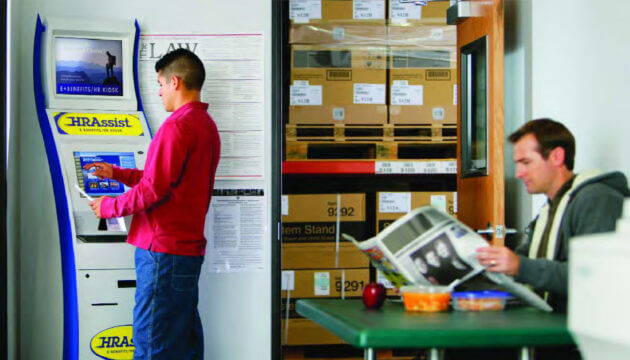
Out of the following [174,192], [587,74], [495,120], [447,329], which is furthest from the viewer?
[495,120]

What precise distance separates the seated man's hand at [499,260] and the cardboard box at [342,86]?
8.01 ft

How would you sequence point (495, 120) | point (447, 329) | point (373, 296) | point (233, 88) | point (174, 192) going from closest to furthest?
point (447, 329) < point (373, 296) < point (174, 192) < point (495, 120) < point (233, 88)

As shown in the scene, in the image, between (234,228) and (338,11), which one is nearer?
(234,228)

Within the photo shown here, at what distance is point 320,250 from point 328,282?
Answer: 0.20 meters

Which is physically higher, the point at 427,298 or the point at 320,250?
the point at 427,298

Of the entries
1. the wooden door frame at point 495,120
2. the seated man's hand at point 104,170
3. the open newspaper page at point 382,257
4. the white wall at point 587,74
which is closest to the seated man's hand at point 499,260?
the open newspaper page at point 382,257

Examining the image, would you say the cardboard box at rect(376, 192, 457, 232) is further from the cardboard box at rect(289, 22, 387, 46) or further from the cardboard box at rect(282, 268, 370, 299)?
the cardboard box at rect(289, 22, 387, 46)

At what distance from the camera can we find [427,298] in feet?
8.28

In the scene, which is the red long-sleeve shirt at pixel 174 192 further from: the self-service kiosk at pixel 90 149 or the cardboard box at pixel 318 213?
the cardboard box at pixel 318 213

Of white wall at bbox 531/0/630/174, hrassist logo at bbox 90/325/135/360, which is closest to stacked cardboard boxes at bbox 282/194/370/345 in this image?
hrassist logo at bbox 90/325/135/360

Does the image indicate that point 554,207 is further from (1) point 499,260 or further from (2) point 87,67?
(2) point 87,67

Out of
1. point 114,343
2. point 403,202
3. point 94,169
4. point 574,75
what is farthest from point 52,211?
point 574,75

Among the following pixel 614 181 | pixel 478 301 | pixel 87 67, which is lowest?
pixel 478 301

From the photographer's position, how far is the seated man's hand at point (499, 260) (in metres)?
2.43
